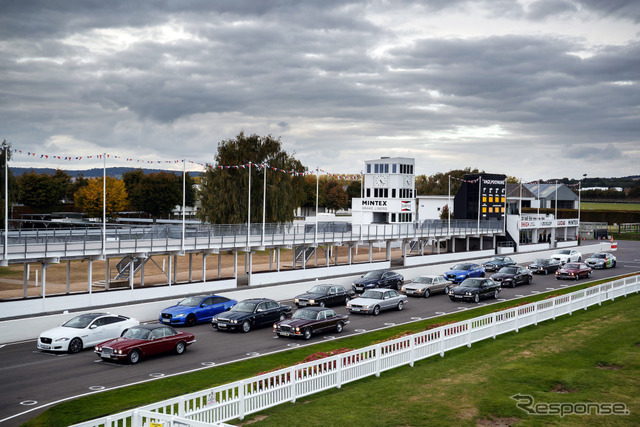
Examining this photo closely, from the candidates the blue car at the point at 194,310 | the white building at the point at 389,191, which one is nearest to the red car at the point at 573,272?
the white building at the point at 389,191

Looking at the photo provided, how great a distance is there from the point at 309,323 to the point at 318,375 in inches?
396

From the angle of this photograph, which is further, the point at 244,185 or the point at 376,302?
the point at 244,185

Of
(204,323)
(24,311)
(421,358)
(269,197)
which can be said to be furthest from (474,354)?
(269,197)

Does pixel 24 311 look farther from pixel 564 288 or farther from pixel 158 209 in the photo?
pixel 158 209

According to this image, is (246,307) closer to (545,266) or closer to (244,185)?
(545,266)

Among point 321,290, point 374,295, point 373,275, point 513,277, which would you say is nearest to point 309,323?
point 374,295

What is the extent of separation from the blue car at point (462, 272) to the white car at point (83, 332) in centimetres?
2689

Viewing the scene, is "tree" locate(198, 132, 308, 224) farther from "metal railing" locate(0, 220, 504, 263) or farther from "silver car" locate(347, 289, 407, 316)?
"silver car" locate(347, 289, 407, 316)

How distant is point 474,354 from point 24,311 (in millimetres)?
21374

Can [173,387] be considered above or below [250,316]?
below

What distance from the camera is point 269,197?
76812 mm

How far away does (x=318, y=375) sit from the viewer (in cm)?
1590

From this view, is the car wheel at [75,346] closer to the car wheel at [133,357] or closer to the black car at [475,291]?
the car wheel at [133,357]

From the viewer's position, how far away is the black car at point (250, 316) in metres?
27.4
